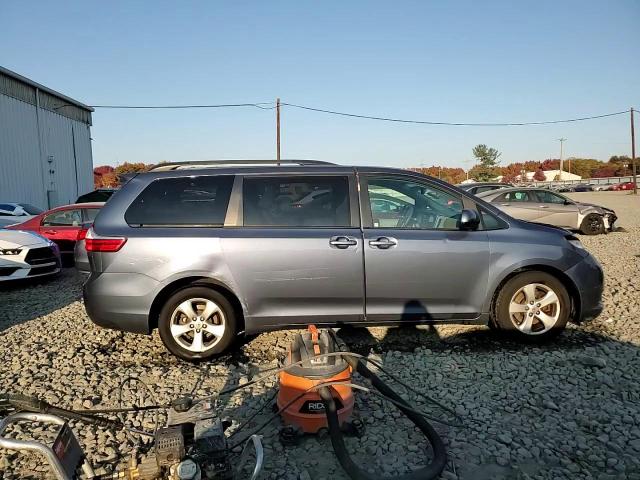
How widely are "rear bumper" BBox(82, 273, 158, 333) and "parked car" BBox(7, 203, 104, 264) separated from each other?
20.8 ft

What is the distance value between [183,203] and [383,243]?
1.86m

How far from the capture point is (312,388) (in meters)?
2.89

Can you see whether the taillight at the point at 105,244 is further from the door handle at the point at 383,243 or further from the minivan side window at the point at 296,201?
the door handle at the point at 383,243

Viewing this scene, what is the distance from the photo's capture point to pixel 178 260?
13.8 ft

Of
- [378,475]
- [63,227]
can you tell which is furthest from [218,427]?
[63,227]

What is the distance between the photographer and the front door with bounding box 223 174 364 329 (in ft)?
13.9

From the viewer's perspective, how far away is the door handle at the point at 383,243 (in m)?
4.31

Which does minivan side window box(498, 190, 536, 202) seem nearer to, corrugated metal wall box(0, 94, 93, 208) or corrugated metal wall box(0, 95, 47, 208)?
corrugated metal wall box(0, 95, 47, 208)

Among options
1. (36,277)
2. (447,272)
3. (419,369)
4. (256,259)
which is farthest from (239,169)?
(36,277)

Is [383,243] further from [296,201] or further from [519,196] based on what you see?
[519,196]

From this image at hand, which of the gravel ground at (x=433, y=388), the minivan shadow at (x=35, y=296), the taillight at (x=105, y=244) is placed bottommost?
the gravel ground at (x=433, y=388)

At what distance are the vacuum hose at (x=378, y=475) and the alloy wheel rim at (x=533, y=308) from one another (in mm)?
1988

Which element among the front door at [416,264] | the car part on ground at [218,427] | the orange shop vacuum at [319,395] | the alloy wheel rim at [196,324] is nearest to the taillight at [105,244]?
the alloy wheel rim at [196,324]

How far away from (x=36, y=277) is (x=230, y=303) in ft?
17.6
